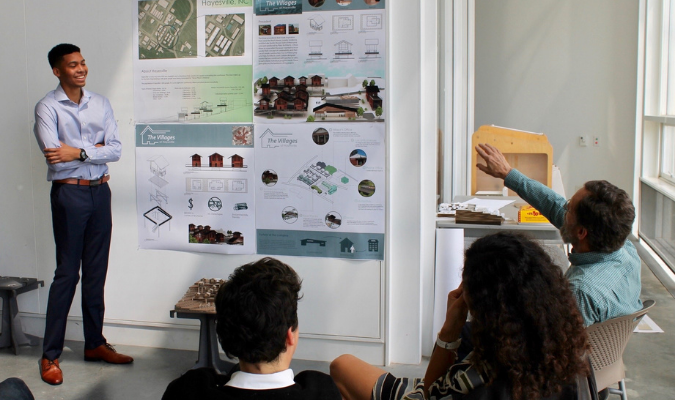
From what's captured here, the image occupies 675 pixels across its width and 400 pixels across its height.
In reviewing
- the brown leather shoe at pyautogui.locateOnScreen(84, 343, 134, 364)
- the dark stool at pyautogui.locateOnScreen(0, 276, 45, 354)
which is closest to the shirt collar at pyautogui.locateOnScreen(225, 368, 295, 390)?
the brown leather shoe at pyautogui.locateOnScreen(84, 343, 134, 364)

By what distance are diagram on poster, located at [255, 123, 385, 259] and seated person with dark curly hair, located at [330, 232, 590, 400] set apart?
7.13ft

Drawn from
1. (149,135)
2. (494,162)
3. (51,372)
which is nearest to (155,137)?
(149,135)

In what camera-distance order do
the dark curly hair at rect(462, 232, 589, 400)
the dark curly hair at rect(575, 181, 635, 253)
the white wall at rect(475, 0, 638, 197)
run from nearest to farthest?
1. the dark curly hair at rect(462, 232, 589, 400)
2. the dark curly hair at rect(575, 181, 635, 253)
3. the white wall at rect(475, 0, 638, 197)

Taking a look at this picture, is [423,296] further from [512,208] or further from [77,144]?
[77,144]

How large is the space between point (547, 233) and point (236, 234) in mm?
1997

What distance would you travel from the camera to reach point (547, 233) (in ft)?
13.0

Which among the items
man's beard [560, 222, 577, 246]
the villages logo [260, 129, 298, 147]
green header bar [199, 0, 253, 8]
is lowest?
man's beard [560, 222, 577, 246]

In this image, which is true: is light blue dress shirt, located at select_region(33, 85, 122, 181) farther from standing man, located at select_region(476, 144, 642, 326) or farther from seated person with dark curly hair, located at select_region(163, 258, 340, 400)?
standing man, located at select_region(476, 144, 642, 326)

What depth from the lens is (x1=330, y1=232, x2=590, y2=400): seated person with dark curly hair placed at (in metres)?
1.51

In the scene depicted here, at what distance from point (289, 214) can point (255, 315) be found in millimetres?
2357

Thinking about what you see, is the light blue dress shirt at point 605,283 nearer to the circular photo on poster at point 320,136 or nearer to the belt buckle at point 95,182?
the circular photo on poster at point 320,136

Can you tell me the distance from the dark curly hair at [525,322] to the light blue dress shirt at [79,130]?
281 cm

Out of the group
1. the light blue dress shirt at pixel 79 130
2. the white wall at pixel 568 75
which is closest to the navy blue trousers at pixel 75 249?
the light blue dress shirt at pixel 79 130

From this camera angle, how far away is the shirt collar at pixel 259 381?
1.56 m
